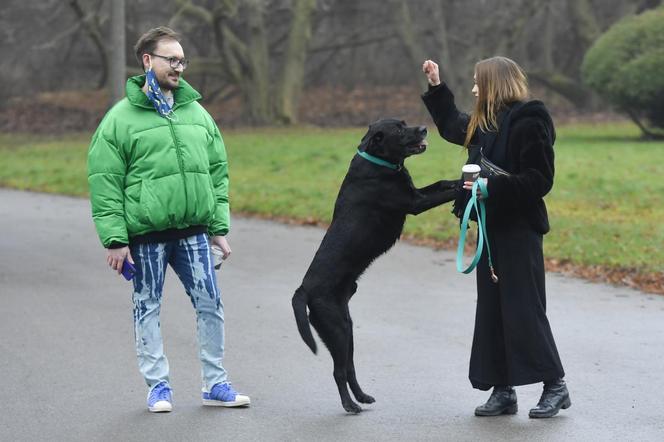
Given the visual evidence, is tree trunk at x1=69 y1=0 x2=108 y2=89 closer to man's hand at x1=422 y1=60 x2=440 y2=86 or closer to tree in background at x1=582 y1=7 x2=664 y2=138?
tree in background at x1=582 y1=7 x2=664 y2=138

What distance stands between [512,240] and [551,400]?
2.79ft

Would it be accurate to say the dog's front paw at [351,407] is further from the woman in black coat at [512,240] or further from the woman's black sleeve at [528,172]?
the woman's black sleeve at [528,172]

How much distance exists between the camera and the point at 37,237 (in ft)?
46.6

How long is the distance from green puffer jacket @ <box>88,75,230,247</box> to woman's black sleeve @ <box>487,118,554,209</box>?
4.93 ft

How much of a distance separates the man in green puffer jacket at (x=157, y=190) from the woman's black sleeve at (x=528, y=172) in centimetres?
150

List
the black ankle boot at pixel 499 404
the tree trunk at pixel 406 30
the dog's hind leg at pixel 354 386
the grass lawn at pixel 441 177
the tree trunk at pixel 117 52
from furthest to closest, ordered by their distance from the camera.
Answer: the tree trunk at pixel 406 30, the tree trunk at pixel 117 52, the grass lawn at pixel 441 177, the dog's hind leg at pixel 354 386, the black ankle boot at pixel 499 404

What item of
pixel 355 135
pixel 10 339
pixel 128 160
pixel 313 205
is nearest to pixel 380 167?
pixel 128 160

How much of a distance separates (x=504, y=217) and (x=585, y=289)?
15.1 ft

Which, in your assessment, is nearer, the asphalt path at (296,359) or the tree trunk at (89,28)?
the asphalt path at (296,359)

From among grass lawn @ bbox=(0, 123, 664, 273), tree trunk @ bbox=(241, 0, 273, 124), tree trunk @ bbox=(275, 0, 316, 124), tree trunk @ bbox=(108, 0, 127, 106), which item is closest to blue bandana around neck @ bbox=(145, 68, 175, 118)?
grass lawn @ bbox=(0, 123, 664, 273)

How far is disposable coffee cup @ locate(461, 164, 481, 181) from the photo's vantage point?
6102mm

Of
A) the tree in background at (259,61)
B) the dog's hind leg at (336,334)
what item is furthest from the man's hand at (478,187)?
the tree in background at (259,61)

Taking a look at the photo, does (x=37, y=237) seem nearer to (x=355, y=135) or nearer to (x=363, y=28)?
(x=355, y=135)

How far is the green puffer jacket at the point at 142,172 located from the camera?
244 inches
